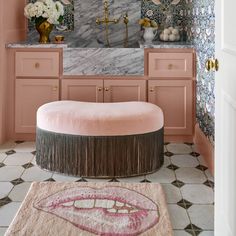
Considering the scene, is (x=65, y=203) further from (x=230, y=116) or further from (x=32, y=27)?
(x=32, y=27)

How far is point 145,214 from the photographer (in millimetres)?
2469

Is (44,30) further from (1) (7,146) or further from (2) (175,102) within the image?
(2) (175,102)

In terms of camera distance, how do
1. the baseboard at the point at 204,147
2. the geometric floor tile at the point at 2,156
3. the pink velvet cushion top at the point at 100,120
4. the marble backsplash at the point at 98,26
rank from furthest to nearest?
1. the marble backsplash at the point at 98,26
2. the geometric floor tile at the point at 2,156
3. the baseboard at the point at 204,147
4. the pink velvet cushion top at the point at 100,120

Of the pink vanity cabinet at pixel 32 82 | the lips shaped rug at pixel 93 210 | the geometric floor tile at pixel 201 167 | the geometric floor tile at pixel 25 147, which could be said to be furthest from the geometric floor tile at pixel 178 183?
the pink vanity cabinet at pixel 32 82

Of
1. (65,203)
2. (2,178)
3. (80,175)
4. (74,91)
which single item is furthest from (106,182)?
(74,91)

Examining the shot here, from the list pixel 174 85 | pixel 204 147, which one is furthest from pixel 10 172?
pixel 174 85

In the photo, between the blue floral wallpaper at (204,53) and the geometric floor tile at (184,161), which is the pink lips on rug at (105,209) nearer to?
the geometric floor tile at (184,161)

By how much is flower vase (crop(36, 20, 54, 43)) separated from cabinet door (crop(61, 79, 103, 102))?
22.3 inches

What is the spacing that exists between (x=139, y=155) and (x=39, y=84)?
4.54ft

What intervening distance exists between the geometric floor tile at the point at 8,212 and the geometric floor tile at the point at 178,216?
93 cm

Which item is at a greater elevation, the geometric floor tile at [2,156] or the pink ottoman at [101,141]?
the pink ottoman at [101,141]

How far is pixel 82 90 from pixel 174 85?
0.87 m

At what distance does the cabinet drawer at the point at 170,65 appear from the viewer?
3.96 meters

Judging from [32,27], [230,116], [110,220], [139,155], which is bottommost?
[110,220]
